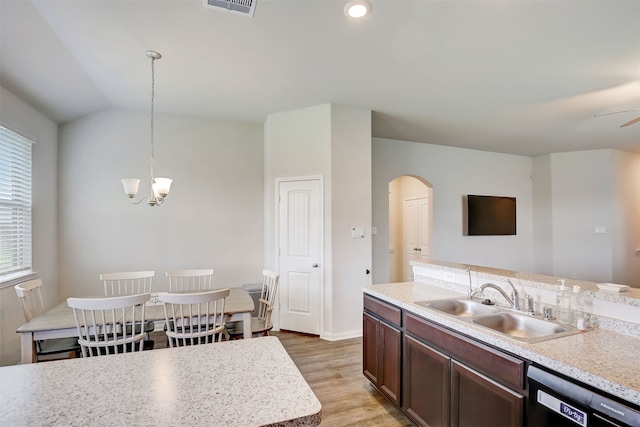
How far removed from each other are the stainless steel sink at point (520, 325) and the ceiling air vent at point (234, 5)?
8.31ft

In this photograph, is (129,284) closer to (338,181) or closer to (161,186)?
(161,186)

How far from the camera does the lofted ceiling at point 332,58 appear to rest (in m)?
2.26

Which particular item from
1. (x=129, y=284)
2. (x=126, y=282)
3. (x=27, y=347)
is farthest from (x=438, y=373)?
(x=129, y=284)

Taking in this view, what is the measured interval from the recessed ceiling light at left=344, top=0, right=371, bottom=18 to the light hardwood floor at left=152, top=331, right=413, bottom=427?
9.74 ft

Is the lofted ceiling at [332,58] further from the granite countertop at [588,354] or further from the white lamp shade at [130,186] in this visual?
the granite countertop at [588,354]

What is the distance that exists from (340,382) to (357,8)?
121 inches

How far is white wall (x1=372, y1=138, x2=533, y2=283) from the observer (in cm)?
543

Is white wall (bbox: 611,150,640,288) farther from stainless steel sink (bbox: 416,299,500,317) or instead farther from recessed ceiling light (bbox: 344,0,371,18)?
recessed ceiling light (bbox: 344,0,371,18)

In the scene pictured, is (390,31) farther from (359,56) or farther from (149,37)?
(149,37)

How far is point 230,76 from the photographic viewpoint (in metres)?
3.23

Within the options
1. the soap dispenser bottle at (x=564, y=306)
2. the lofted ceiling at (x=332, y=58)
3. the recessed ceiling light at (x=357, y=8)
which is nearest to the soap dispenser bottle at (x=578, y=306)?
the soap dispenser bottle at (x=564, y=306)

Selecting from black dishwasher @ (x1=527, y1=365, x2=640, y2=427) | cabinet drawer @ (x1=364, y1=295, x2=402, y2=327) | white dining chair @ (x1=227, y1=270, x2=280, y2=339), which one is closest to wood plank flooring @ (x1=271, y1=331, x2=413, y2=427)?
white dining chair @ (x1=227, y1=270, x2=280, y2=339)

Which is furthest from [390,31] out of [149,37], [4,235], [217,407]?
[4,235]

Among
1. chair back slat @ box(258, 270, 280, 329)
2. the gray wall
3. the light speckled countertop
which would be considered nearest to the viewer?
the light speckled countertop
